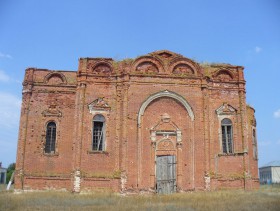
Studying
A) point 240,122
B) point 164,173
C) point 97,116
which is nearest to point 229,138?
point 240,122

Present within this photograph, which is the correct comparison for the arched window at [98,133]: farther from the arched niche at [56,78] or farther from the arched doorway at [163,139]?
the arched niche at [56,78]

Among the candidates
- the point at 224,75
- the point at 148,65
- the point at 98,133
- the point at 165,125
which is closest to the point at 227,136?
the point at 224,75

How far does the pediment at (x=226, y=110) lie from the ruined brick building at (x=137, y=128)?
6cm

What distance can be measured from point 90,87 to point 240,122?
372 inches

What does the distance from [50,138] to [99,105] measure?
3983mm

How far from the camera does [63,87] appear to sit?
2086 cm

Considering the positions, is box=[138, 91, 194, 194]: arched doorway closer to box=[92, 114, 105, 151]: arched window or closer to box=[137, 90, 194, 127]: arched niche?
box=[137, 90, 194, 127]: arched niche

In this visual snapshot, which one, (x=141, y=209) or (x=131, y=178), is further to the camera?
(x=131, y=178)

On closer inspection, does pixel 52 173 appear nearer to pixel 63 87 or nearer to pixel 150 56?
pixel 63 87

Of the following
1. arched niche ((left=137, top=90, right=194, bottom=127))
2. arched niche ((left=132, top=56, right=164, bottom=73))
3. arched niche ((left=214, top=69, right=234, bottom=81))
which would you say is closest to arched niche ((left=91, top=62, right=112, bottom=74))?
arched niche ((left=132, top=56, right=164, bottom=73))

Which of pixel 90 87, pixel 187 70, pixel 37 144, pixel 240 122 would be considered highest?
pixel 187 70

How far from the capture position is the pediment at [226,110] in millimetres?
20031

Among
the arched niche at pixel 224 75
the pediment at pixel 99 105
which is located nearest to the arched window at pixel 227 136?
the arched niche at pixel 224 75

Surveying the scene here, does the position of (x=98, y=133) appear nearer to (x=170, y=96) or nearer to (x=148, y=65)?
(x=170, y=96)
